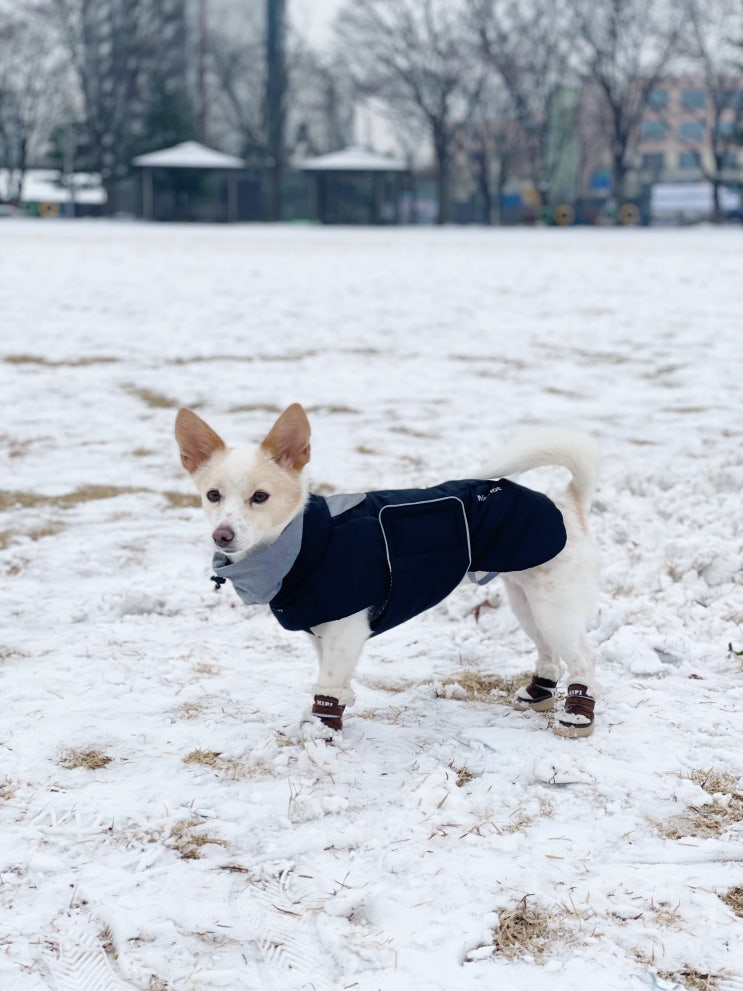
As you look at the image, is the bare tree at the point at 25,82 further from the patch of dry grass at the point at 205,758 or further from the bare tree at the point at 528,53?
the patch of dry grass at the point at 205,758

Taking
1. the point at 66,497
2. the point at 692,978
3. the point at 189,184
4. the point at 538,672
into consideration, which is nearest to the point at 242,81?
the point at 189,184

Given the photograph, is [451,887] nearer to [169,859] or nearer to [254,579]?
[169,859]

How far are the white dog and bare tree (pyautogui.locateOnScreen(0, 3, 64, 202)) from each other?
174ft

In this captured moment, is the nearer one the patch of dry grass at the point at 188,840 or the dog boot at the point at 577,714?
the patch of dry grass at the point at 188,840

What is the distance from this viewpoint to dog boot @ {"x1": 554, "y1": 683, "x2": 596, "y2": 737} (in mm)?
3121

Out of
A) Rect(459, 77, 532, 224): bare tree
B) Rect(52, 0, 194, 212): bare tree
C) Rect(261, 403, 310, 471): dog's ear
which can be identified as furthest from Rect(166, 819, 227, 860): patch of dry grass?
Rect(52, 0, 194, 212): bare tree

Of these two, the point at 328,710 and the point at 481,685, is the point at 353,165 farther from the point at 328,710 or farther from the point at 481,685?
the point at 328,710

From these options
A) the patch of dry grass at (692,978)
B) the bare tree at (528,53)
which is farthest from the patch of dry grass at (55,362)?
the bare tree at (528,53)

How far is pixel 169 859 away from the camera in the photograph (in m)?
2.50

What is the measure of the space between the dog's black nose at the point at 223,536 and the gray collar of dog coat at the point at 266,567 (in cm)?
9

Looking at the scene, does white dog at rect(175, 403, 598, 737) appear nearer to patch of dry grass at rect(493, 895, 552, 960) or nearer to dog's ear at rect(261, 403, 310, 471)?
dog's ear at rect(261, 403, 310, 471)

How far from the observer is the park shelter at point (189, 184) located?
40031 mm

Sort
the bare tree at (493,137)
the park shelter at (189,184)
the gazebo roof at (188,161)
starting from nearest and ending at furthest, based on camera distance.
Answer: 1. the gazebo roof at (188,161)
2. the park shelter at (189,184)
3. the bare tree at (493,137)

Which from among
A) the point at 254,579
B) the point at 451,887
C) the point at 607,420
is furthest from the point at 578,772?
the point at 607,420
